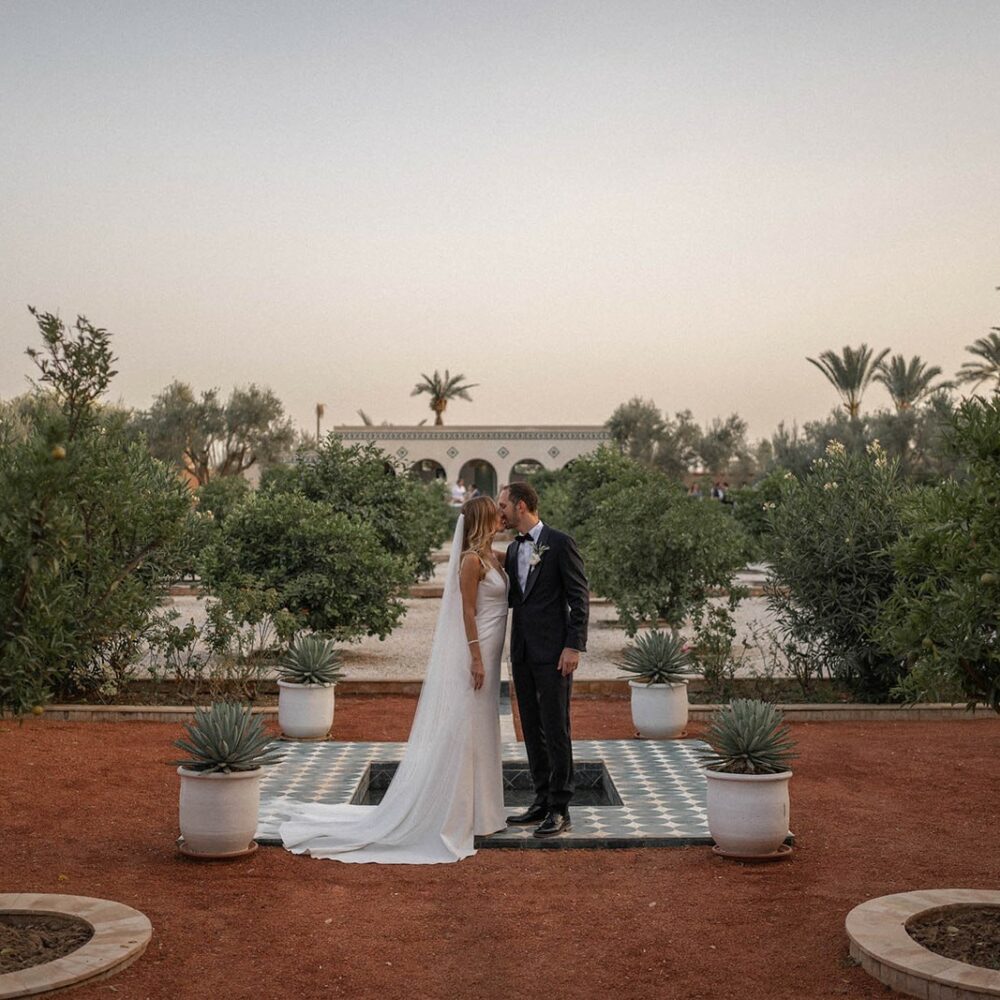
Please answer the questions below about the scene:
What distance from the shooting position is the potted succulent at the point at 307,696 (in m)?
9.87

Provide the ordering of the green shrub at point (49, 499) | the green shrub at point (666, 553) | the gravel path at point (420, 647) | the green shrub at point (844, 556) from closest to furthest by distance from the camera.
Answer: the green shrub at point (49, 499)
the green shrub at point (844, 556)
the gravel path at point (420, 647)
the green shrub at point (666, 553)

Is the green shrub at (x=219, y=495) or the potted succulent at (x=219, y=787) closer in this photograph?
the potted succulent at (x=219, y=787)

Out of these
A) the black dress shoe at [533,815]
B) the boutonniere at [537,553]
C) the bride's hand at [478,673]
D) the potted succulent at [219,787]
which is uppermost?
the boutonniere at [537,553]

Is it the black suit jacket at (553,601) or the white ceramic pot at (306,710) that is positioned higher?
the black suit jacket at (553,601)

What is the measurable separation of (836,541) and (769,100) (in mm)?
7501

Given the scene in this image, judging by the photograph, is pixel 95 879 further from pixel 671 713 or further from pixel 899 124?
pixel 899 124

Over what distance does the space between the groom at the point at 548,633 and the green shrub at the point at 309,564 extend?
22.1 feet

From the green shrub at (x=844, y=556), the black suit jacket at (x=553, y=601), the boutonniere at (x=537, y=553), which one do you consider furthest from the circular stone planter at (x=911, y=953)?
the green shrub at (x=844, y=556)

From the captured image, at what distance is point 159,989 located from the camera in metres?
4.43

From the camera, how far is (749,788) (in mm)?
6301

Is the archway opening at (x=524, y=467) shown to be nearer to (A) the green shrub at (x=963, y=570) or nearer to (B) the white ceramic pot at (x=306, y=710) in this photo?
(B) the white ceramic pot at (x=306, y=710)

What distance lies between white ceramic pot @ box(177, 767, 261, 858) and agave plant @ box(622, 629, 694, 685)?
4.31 m

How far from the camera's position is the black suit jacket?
678 centimetres

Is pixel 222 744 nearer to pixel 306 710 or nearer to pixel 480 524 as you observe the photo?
pixel 480 524
